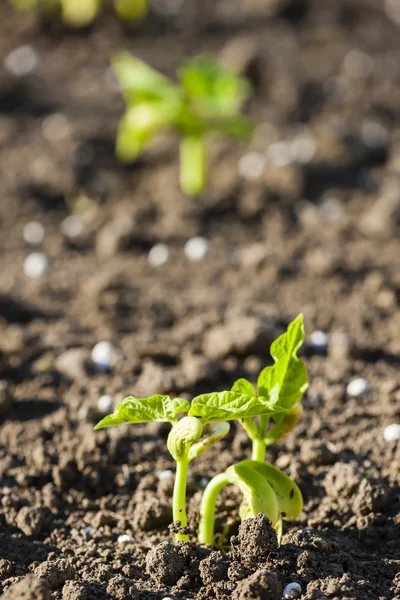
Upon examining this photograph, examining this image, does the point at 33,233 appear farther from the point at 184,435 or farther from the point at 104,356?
the point at 184,435

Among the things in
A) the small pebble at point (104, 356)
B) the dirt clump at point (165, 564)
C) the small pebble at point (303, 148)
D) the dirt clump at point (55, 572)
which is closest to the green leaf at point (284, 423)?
the dirt clump at point (165, 564)

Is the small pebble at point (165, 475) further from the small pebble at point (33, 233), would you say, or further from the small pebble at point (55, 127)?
the small pebble at point (55, 127)

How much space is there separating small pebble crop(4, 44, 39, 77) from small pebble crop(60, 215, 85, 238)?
5.95 ft

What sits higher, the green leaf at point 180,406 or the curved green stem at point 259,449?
the green leaf at point 180,406

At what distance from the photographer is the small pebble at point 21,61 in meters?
5.59

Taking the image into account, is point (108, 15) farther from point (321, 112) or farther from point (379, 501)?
point (379, 501)

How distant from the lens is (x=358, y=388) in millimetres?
2764

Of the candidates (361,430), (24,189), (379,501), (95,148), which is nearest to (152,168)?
(95,148)

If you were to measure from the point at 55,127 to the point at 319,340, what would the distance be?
2.56 metres

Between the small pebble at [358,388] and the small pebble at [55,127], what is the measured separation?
266 centimetres

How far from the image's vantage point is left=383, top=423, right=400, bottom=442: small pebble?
2482 millimetres

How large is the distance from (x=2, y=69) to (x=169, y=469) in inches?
155

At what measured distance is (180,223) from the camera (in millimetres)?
4047

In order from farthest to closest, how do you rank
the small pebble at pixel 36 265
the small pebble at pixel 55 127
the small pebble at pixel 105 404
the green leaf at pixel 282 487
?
the small pebble at pixel 55 127
the small pebble at pixel 36 265
the small pebble at pixel 105 404
the green leaf at pixel 282 487
